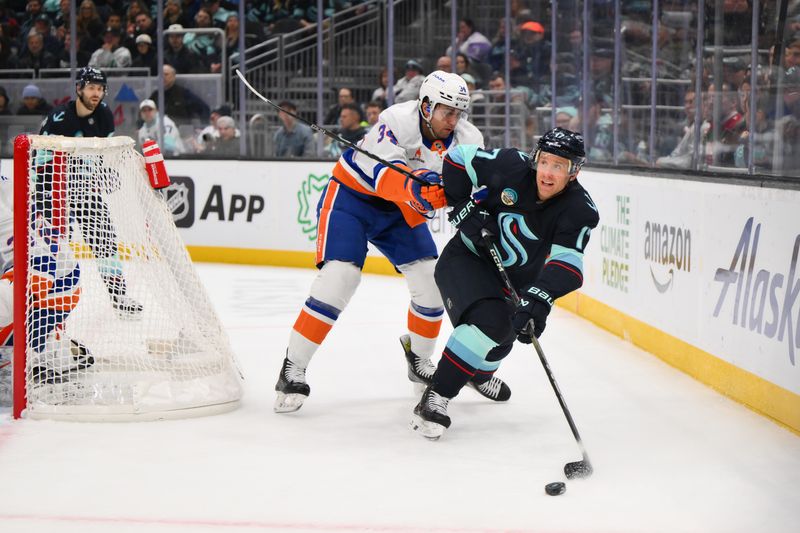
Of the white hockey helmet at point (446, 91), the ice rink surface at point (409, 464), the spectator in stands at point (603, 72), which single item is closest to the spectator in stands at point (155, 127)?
the spectator in stands at point (603, 72)

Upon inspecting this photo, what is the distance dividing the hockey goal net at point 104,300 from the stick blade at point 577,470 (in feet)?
4.26

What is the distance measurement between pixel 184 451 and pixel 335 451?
1.49 ft

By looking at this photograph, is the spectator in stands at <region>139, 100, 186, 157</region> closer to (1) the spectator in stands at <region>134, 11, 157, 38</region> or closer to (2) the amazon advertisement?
(1) the spectator in stands at <region>134, 11, 157, 38</region>

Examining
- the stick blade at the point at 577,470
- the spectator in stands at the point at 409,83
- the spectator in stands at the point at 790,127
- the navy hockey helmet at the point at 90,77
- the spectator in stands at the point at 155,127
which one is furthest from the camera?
the spectator in stands at the point at 155,127

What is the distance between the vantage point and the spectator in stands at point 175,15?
879 cm

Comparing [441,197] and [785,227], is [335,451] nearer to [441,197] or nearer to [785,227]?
[441,197]

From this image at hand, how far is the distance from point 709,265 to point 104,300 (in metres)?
2.29

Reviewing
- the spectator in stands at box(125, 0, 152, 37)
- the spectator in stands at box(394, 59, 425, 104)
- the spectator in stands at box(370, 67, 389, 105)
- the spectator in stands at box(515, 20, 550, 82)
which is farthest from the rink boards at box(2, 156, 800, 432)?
the spectator in stands at box(125, 0, 152, 37)

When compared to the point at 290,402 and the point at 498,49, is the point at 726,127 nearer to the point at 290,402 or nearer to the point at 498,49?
the point at 290,402

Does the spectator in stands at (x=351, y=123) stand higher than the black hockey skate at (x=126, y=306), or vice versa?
the spectator in stands at (x=351, y=123)

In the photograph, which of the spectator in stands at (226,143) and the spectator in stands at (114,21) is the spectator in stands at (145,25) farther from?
the spectator in stands at (226,143)

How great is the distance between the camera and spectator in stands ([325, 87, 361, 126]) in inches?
335

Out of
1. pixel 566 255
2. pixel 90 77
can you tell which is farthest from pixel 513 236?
pixel 90 77

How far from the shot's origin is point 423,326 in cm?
407
